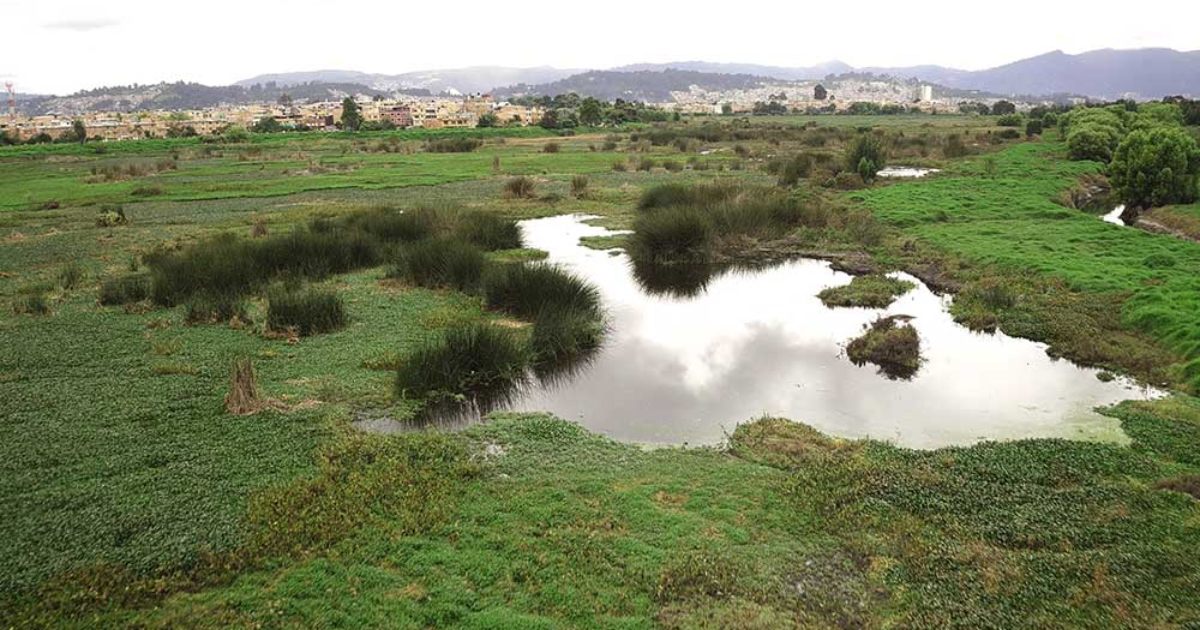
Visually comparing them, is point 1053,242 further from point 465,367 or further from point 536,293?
point 465,367

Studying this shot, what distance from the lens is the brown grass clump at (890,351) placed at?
15.5 m

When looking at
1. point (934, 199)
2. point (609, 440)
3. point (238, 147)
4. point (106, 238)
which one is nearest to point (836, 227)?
point (934, 199)

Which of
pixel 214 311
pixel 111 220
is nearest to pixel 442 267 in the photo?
pixel 214 311

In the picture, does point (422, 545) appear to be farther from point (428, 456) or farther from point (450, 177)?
point (450, 177)

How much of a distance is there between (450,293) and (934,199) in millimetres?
23119

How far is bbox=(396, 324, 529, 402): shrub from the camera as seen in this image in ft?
44.5

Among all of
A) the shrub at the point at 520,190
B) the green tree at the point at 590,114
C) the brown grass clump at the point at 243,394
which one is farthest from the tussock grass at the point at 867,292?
the green tree at the point at 590,114

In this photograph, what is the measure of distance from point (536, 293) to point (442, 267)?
399 cm

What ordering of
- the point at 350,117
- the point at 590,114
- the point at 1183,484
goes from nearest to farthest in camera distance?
1. the point at 1183,484
2. the point at 590,114
3. the point at 350,117

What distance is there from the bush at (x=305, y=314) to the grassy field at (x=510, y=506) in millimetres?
456

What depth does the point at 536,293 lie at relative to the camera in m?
18.1

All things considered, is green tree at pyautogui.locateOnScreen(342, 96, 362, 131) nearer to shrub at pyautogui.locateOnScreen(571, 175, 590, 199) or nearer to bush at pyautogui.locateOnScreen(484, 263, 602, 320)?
shrub at pyautogui.locateOnScreen(571, 175, 590, 199)

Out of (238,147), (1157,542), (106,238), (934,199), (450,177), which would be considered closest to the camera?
(1157,542)

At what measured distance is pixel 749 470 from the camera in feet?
34.4
